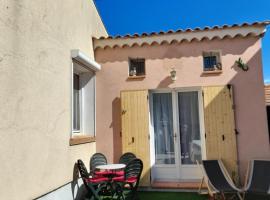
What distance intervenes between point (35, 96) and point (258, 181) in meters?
5.73

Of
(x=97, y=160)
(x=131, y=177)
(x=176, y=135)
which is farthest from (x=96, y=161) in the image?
(x=176, y=135)

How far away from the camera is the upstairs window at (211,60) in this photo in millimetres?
7800

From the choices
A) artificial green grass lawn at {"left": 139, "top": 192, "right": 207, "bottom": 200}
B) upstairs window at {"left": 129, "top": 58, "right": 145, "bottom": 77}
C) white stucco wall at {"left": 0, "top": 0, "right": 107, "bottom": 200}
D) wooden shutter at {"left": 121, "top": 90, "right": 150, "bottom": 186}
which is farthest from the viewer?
upstairs window at {"left": 129, "top": 58, "right": 145, "bottom": 77}

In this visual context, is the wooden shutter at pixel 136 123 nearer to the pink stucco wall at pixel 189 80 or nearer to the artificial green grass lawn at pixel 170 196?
the pink stucco wall at pixel 189 80

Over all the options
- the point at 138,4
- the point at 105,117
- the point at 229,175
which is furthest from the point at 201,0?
the point at 229,175

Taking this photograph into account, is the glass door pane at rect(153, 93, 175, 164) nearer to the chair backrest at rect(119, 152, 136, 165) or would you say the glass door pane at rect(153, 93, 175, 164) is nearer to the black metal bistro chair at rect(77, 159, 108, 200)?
the chair backrest at rect(119, 152, 136, 165)

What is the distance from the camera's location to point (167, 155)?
784 centimetres

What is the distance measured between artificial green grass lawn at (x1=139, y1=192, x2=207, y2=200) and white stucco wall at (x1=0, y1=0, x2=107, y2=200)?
2.07 m

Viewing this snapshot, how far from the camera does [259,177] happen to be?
6.54 m

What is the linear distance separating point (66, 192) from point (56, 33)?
11.9 feet

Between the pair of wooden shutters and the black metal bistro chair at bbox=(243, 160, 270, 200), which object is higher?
the pair of wooden shutters

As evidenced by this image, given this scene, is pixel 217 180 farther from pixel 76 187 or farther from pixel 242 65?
pixel 76 187

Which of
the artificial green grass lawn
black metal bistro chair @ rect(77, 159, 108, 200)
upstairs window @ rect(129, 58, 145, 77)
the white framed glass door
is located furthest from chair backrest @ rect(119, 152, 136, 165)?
upstairs window @ rect(129, 58, 145, 77)

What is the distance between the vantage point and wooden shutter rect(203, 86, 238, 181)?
7.21 meters
